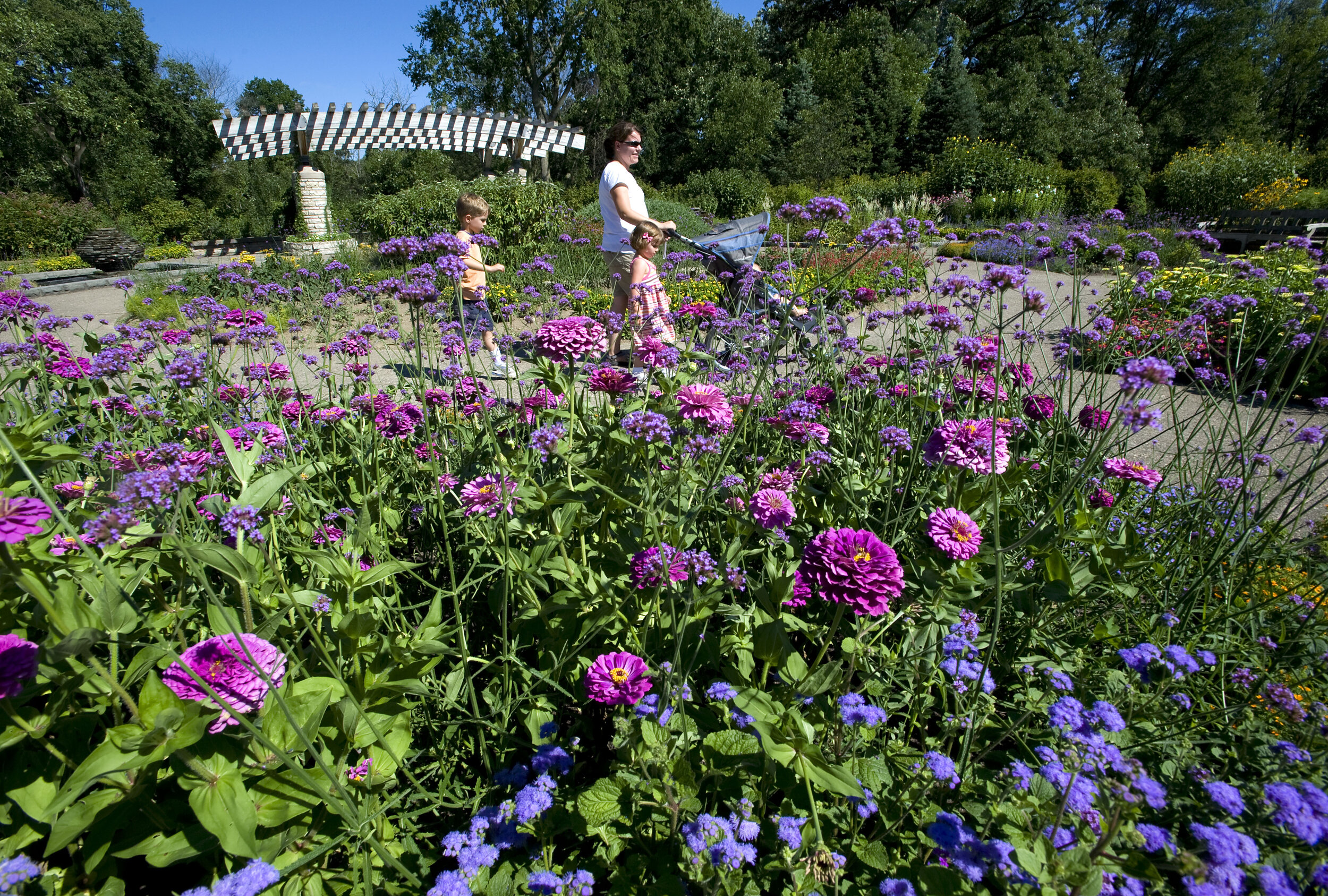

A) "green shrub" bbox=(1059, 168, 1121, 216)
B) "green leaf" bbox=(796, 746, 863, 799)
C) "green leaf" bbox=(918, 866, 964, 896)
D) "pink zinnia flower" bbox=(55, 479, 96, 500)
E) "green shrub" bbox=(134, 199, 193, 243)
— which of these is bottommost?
"green leaf" bbox=(918, 866, 964, 896)

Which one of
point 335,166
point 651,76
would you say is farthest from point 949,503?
point 335,166

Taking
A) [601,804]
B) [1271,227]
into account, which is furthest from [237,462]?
[1271,227]

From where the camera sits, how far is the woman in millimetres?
4535

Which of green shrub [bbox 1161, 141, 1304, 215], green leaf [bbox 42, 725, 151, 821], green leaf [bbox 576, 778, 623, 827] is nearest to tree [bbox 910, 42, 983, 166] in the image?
green shrub [bbox 1161, 141, 1304, 215]

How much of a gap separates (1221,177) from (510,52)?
96.0 feet

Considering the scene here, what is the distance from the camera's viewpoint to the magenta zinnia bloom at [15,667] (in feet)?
3.53

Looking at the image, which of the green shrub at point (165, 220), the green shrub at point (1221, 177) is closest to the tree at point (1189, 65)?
the green shrub at point (1221, 177)

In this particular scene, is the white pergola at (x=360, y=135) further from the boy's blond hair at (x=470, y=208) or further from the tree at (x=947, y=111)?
the tree at (x=947, y=111)

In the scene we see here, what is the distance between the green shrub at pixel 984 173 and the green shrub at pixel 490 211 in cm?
1633

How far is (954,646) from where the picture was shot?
4.62ft

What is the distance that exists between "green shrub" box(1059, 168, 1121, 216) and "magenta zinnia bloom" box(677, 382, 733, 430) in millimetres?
23470

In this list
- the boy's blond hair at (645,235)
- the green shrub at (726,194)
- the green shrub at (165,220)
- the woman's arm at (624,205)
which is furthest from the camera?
the green shrub at (165,220)

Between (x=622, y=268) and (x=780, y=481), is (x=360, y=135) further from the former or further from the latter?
(x=780, y=481)

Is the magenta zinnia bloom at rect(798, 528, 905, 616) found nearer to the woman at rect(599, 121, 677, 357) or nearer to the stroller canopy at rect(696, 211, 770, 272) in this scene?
the woman at rect(599, 121, 677, 357)
